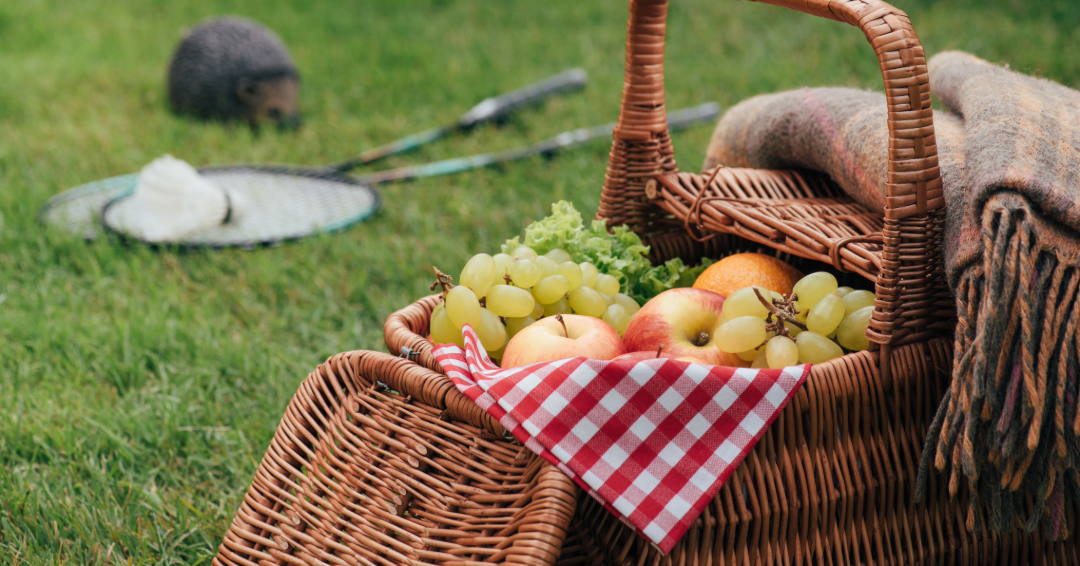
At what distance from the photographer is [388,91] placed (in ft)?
12.3

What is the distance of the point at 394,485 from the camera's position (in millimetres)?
971

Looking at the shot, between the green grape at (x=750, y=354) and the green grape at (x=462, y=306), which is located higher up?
the green grape at (x=462, y=306)

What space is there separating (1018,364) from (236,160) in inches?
113

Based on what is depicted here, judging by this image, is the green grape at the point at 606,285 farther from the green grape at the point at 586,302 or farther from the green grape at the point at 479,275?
the green grape at the point at 479,275

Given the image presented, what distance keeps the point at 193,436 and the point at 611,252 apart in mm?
844

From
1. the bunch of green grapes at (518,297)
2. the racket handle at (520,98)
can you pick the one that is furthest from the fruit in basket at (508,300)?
the racket handle at (520,98)

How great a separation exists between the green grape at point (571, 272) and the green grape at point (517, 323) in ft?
0.25

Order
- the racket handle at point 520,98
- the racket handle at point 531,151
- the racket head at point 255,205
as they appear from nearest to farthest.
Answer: the racket head at point 255,205, the racket handle at point 531,151, the racket handle at point 520,98

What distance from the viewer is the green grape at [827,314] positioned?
1.02 m

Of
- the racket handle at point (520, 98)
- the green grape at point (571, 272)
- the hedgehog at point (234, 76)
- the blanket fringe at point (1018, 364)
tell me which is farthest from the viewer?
the hedgehog at point (234, 76)

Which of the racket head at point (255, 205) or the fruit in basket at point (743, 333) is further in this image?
the racket head at point (255, 205)

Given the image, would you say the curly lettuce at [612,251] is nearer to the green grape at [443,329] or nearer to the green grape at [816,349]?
the green grape at [443,329]

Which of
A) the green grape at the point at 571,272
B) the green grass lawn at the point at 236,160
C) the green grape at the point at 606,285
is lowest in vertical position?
the green grass lawn at the point at 236,160

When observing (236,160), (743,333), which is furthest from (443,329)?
(236,160)
